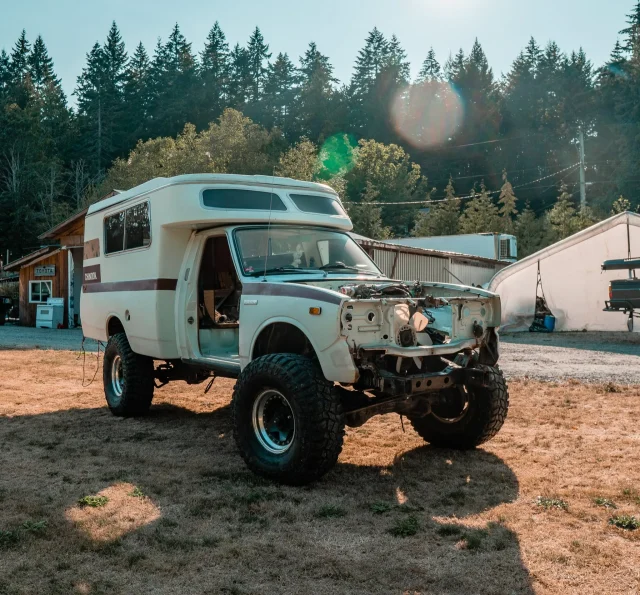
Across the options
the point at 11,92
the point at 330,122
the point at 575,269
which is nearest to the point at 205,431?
the point at 575,269

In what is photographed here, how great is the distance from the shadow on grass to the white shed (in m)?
15.7

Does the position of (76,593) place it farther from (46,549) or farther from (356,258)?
(356,258)

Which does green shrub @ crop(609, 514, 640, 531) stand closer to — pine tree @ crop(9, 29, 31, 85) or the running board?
the running board

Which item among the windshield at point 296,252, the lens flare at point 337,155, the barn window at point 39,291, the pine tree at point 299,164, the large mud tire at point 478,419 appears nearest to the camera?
the large mud tire at point 478,419

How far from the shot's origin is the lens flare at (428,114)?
75750mm

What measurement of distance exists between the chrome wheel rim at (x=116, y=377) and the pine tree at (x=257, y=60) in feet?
254

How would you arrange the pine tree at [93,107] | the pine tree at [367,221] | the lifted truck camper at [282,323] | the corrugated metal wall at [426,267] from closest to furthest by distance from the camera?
the lifted truck camper at [282,323], the corrugated metal wall at [426,267], the pine tree at [367,221], the pine tree at [93,107]

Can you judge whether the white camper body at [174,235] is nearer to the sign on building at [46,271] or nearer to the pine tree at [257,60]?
the sign on building at [46,271]

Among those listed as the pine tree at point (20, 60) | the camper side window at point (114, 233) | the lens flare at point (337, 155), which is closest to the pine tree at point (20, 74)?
the pine tree at point (20, 60)

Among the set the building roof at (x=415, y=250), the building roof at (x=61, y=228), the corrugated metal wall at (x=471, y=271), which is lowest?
the corrugated metal wall at (x=471, y=271)

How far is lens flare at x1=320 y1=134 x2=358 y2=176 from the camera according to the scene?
65.3 metres

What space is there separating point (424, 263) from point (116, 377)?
20317 millimetres

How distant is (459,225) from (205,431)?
153ft

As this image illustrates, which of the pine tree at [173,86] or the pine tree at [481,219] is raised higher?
the pine tree at [173,86]
